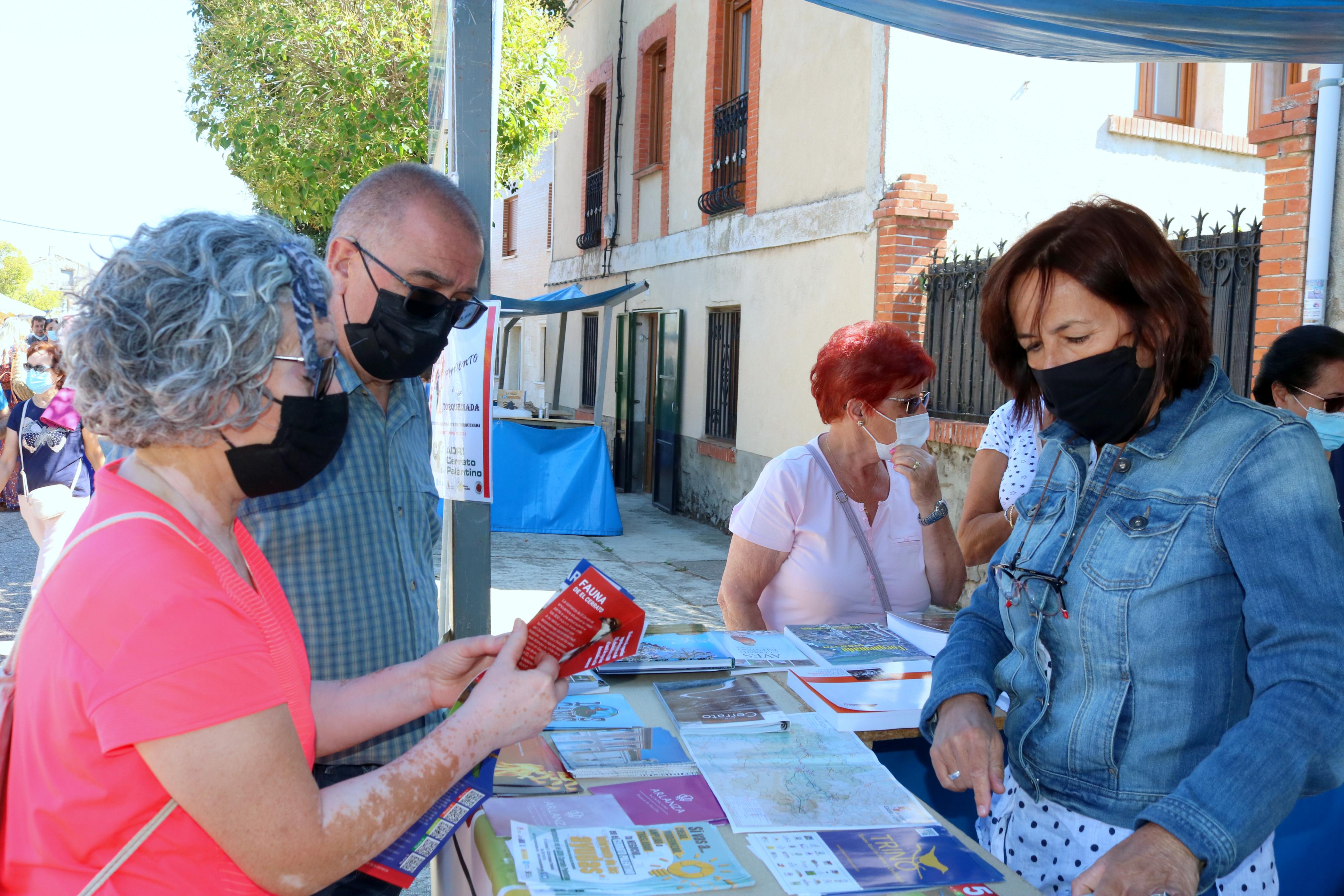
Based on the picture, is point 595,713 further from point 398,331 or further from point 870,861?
point 398,331

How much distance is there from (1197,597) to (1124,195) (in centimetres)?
747

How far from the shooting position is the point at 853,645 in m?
2.69

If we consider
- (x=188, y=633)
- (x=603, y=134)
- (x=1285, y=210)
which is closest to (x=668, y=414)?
(x=603, y=134)

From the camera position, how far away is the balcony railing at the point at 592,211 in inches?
563

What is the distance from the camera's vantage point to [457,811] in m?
1.54

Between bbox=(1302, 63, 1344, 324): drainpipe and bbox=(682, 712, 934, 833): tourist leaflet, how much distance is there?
3.89m

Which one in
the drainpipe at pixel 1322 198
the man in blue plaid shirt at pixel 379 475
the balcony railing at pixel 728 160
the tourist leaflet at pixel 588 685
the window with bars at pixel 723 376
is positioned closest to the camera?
the man in blue plaid shirt at pixel 379 475

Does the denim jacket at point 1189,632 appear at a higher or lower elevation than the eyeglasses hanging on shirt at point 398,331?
lower

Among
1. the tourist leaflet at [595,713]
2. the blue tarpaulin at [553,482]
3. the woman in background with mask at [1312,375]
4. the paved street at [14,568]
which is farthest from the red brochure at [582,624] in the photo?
the blue tarpaulin at [553,482]

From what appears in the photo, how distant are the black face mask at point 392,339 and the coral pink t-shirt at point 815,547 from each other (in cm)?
126

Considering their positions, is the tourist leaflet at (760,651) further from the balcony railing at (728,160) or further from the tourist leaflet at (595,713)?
the balcony railing at (728,160)

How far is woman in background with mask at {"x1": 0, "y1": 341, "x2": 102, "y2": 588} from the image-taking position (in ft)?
19.0

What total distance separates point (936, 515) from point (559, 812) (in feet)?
6.30

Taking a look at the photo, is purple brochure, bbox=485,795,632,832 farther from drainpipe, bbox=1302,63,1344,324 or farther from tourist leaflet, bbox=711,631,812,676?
drainpipe, bbox=1302,63,1344,324
